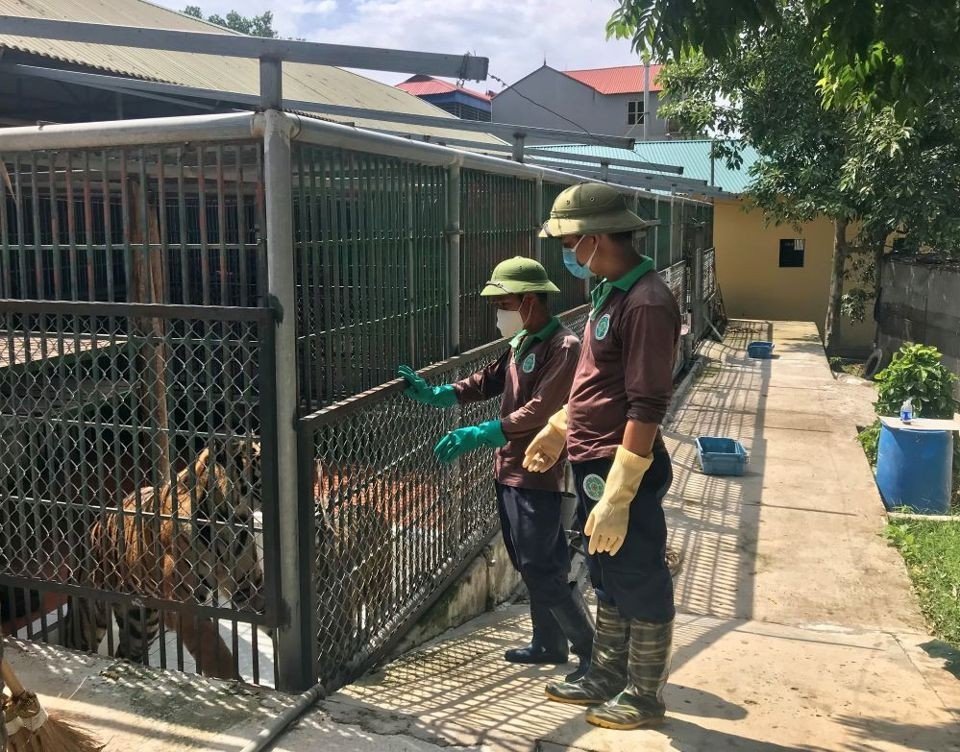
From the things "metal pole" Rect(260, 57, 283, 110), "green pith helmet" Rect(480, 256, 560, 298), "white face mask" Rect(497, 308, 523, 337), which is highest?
"metal pole" Rect(260, 57, 283, 110)

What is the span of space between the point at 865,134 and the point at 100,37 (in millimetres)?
11953

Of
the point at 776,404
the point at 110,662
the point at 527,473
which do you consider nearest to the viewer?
the point at 110,662

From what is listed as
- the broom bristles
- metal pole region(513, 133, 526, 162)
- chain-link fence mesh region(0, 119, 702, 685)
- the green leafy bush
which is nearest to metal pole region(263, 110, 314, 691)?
chain-link fence mesh region(0, 119, 702, 685)

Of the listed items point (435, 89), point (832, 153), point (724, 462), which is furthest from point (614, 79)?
point (724, 462)

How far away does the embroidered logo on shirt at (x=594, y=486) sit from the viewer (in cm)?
308

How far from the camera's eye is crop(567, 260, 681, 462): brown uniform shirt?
2848 millimetres

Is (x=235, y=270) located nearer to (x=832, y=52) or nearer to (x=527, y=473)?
(x=527, y=473)

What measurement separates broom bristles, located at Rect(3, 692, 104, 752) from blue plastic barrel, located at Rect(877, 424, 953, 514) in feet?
22.1

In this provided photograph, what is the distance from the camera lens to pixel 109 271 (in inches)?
119

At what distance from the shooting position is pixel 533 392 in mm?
3652

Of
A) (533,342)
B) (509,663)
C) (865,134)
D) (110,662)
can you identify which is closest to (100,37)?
(533,342)

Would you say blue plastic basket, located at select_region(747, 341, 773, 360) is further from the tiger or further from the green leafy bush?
the tiger

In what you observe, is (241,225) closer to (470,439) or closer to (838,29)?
(470,439)

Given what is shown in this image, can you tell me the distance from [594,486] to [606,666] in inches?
28.9
